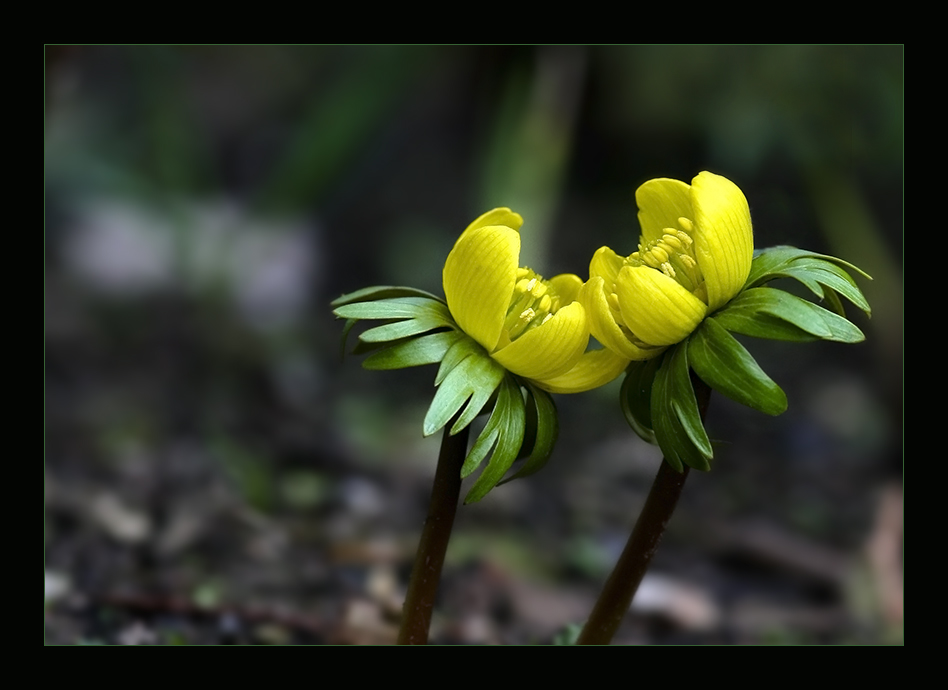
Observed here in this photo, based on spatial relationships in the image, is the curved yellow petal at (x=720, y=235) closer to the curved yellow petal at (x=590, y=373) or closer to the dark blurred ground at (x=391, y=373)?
the curved yellow petal at (x=590, y=373)

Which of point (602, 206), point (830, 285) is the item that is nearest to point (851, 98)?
point (602, 206)

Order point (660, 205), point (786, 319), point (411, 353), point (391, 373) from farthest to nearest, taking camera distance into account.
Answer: point (391, 373) < point (660, 205) < point (411, 353) < point (786, 319)

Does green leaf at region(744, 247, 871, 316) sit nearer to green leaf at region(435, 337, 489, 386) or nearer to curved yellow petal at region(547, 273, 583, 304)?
curved yellow petal at region(547, 273, 583, 304)

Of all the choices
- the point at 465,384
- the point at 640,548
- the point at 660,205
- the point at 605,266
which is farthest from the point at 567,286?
the point at 640,548

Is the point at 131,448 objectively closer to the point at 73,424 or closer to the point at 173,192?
the point at 73,424

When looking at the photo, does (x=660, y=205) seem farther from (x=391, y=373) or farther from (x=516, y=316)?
(x=391, y=373)

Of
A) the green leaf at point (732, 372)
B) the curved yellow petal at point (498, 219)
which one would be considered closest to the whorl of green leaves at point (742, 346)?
the green leaf at point (732, 372)

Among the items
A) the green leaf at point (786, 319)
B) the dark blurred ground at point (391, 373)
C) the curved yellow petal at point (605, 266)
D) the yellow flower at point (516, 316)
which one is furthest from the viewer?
the dark blurred ground at point (391, 373)
